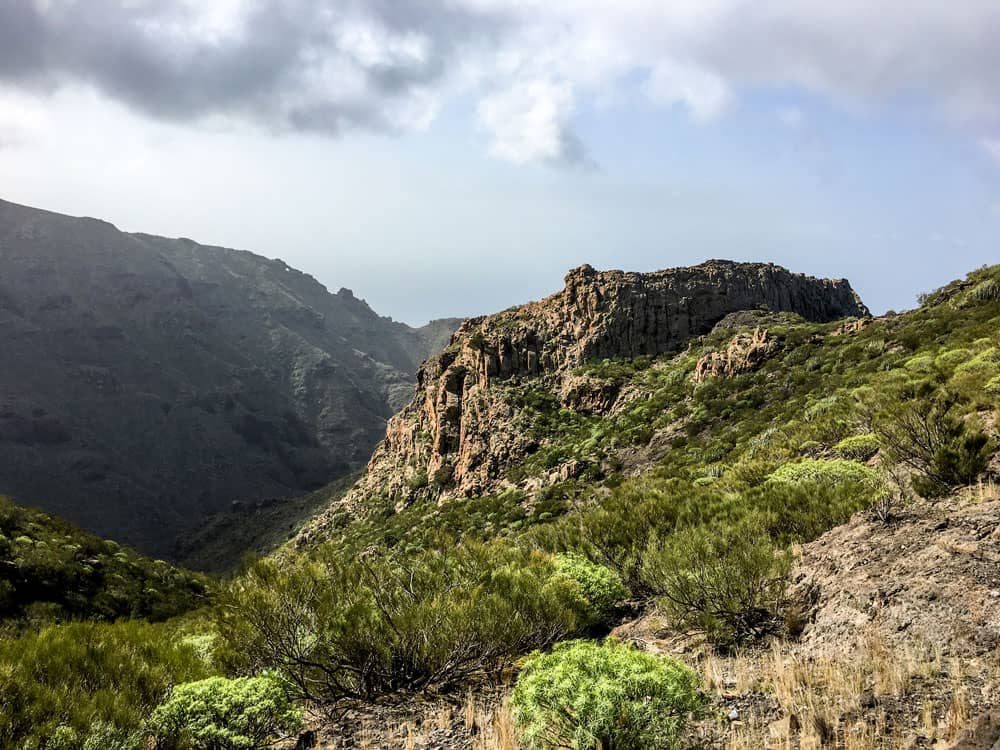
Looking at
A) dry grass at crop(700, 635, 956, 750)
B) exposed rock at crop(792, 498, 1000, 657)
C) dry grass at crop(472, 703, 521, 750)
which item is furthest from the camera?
exposed rock at crop(792, 498, 1000, 657)

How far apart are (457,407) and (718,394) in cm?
2769

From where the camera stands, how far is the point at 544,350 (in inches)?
2329

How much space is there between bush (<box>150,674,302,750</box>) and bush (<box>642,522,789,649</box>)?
5.28m

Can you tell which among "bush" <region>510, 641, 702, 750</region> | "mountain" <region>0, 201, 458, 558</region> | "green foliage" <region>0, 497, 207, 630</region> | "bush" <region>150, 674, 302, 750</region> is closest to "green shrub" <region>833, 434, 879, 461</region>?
"bush" <region>510, 641, 702, 750</region>

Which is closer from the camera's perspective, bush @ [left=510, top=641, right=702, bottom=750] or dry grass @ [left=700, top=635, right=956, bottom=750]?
dry grass @ [left=700, top=635, right=956, bottom=750]

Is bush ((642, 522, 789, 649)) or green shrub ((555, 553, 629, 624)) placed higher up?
bush ((642, 522, 789, 649))

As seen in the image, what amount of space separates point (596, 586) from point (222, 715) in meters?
6.10

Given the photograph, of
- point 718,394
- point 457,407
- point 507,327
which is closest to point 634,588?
point 718,394

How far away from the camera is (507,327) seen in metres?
64.2

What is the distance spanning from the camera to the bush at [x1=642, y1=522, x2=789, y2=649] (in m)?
7.32

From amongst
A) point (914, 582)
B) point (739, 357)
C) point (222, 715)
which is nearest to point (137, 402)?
point (739, 357)

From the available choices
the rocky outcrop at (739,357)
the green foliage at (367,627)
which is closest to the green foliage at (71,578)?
the green foliage at (367,627)

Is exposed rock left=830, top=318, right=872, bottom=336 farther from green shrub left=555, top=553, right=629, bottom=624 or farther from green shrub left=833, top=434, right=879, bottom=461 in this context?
green shrub left=555, top=553, right=629, bottom=624

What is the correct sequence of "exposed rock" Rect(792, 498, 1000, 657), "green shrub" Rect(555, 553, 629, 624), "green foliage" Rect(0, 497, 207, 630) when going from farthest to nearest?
"green foliage" Rect(0, 497, 207, 630), "green shrub" Rect(555, 553, 629, 624), "exposed rock" Rect(792, 498, 1000, 657)
